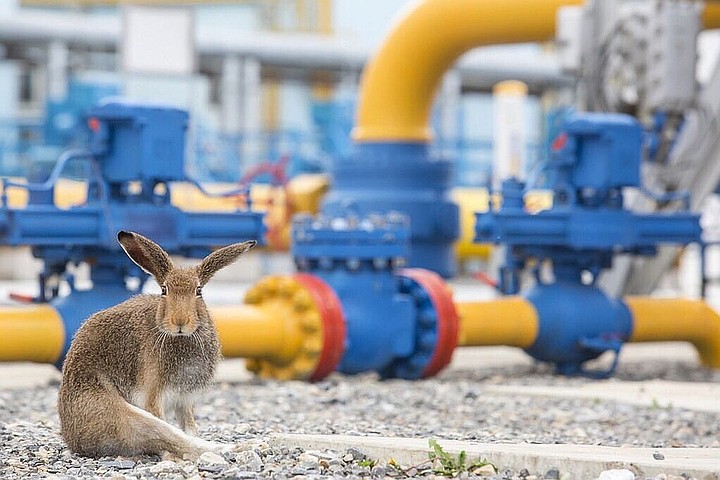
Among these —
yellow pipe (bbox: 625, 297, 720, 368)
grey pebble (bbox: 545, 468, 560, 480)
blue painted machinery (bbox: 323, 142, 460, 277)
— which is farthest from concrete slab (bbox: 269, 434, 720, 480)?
blue painted machinery (bbox: 323, 142, 460, 277)

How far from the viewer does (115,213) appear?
6.30 m

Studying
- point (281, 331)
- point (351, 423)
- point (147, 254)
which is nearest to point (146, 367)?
point (147, 254)

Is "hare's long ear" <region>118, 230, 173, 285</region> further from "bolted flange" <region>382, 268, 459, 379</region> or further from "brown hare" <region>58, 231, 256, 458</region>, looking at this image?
"bolted flange" <region>382, 268, 459, 379</region>

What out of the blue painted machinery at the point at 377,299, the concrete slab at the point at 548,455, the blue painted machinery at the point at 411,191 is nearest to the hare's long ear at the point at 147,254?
the concrete slab at the point at 548,455

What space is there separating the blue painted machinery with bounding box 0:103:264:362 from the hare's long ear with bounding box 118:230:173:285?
2.72 m

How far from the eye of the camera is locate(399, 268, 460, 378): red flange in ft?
22.1

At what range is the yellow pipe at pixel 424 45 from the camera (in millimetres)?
9430

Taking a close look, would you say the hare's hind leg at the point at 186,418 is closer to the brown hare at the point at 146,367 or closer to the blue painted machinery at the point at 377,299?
the brown hare at the point at 146,367

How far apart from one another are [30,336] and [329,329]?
4.34ft

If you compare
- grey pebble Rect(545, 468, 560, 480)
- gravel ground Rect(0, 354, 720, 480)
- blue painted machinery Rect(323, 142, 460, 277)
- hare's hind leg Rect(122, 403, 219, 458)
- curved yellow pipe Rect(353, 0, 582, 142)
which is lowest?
gravel ground Rect(0, 354, 720, 480)

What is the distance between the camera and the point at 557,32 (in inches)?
371

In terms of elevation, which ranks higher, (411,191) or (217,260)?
(217,260)

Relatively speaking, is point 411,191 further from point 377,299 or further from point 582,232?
point 377,299

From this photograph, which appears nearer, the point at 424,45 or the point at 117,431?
the point at 117,431
